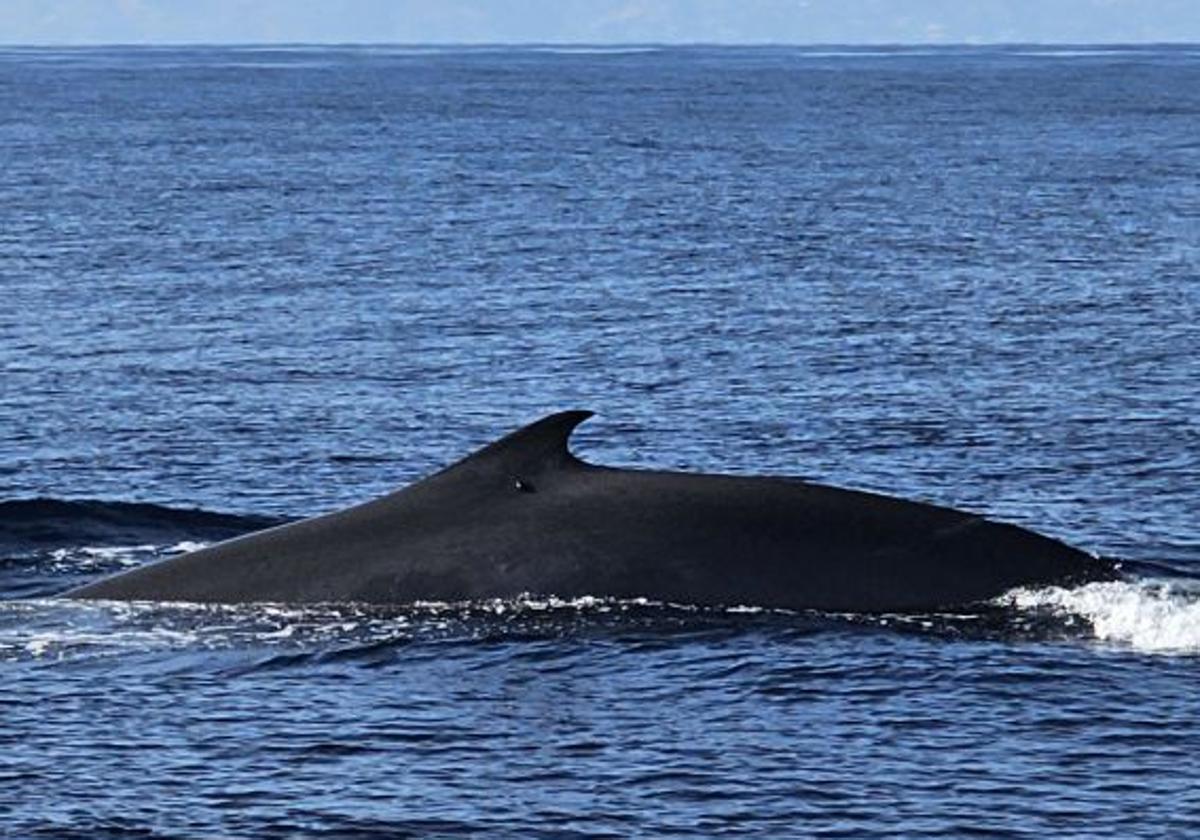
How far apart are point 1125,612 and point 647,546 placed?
245cm

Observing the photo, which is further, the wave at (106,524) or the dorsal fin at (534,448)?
the wave at (106,524)

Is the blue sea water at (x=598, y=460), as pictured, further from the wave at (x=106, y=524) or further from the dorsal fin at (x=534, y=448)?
the dorsal fin at (x=534, y=448)

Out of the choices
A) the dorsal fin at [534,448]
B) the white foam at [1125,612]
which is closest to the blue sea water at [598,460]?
the white foam at [1125,612]

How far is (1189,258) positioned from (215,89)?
103095 millimetres

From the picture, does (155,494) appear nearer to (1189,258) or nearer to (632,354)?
(632,354)

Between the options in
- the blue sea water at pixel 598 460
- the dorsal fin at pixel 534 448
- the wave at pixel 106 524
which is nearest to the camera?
the blue sea water at pixel 598 460

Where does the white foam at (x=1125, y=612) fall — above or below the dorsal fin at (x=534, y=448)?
below

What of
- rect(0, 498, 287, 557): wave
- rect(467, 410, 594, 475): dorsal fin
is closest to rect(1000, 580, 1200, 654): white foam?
rect(467, 410, 594, 475): dorsal fin

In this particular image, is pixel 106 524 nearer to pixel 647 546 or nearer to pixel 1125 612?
pixel 647 546

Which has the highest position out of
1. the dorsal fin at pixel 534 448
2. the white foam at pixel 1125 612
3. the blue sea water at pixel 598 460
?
the dorsal fin at pixel 534 448

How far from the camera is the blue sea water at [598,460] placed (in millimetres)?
12414

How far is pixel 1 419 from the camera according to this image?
24359 mm

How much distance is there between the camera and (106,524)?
1878 cm

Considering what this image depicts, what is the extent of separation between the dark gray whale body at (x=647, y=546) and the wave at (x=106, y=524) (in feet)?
11.3
